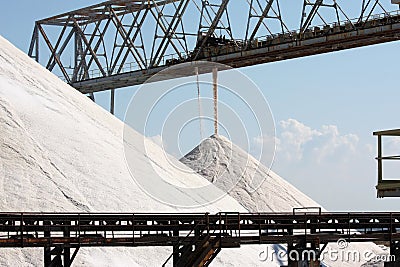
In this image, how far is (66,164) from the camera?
3831 centimetres

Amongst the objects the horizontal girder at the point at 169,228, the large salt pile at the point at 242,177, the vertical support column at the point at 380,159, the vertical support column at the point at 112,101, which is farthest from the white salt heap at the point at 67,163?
the vertical support column at the point at 112,101

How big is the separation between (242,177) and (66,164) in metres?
20.9

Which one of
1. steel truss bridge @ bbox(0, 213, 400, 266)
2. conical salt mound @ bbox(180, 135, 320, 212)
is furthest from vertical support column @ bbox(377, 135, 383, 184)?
conical salt mound @ bbox(180, 135, 320, 212)

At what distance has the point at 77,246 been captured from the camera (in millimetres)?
26953

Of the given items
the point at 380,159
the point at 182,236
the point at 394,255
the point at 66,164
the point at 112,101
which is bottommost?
the point at 394,255

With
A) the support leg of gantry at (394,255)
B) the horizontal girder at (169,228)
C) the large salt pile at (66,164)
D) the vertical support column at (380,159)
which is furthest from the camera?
the large salt pile at (66,164)

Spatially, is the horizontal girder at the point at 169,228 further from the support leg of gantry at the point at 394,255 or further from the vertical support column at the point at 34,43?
the vertical support column at the point at 34,43

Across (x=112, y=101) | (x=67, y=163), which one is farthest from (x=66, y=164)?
(x=112, y=101)

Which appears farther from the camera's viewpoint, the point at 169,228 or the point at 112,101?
the point at 112,101

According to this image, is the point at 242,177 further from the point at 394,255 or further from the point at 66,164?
the point at 394,255

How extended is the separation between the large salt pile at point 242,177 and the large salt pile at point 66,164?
8.71m

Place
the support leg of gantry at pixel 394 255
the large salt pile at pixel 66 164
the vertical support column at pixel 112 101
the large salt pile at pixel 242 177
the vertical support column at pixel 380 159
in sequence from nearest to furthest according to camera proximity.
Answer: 1. the vertical support column at pixel 380 159
2. the support leg of gantry at pixel 394 255
3. the large salt pile at pixel 66 164
4. the large salt pile at pixel 242 177
5. the vertical support column at pixel 112 101

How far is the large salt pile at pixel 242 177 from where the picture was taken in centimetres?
5456

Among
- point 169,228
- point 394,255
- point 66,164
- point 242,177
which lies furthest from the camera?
point 242,177
